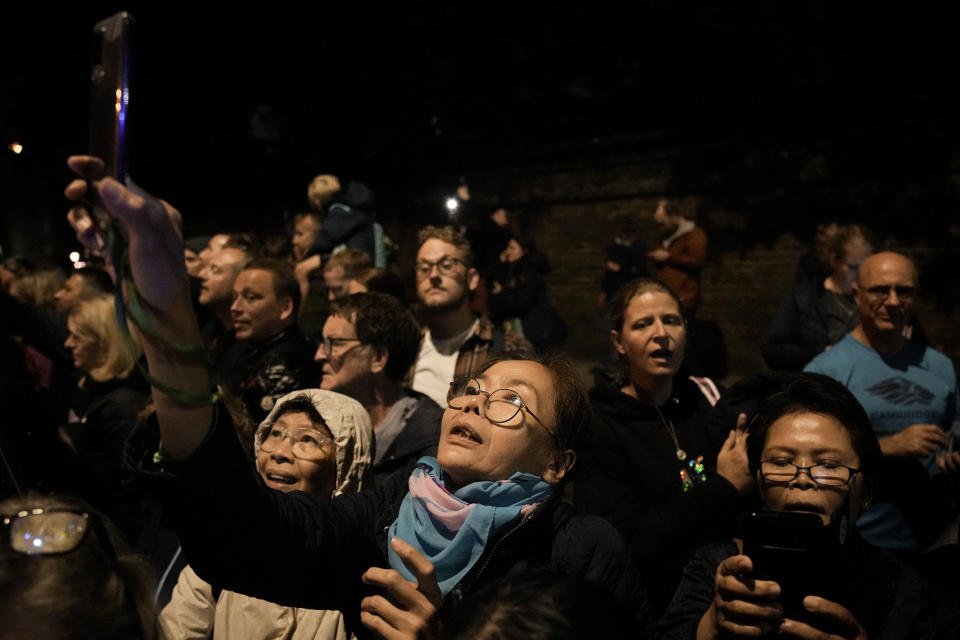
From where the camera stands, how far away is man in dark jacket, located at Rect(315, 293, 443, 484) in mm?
3518

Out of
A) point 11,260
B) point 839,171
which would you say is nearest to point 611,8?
point 839,171

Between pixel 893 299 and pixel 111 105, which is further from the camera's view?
pixel 893 299

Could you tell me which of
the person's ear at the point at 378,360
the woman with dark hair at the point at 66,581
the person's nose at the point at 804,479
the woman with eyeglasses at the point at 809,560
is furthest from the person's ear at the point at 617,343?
the woman with dark hair at the point at 66,581

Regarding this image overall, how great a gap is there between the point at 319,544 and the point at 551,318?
6.06 m

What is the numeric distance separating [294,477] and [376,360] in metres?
1.05

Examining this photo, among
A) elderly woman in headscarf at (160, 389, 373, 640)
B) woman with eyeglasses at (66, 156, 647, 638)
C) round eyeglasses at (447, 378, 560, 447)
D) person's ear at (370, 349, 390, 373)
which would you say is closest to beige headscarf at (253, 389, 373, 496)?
elderly woman in headscarf at (160, 389, 373, 640)

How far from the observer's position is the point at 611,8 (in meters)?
12.6

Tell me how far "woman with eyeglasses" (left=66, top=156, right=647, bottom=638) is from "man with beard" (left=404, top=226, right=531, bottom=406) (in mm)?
1703

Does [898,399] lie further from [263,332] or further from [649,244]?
[649,244]

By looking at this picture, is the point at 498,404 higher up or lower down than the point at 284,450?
higher up

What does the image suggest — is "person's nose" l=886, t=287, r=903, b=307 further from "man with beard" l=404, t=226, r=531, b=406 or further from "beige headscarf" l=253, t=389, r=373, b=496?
"beige headscarf" l=253, t=389, r=373, b=496

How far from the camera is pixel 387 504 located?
7.06ft

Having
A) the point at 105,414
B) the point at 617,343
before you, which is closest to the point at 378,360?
the point at 617,343

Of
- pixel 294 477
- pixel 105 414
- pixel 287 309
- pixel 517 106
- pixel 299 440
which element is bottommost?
pixel 105 414
